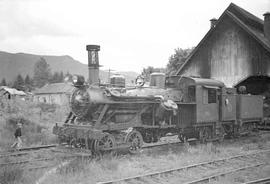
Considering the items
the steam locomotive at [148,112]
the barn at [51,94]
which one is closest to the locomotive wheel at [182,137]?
the steam locomotive at [148,112]

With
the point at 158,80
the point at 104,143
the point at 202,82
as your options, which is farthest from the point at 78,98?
the point at 202,82

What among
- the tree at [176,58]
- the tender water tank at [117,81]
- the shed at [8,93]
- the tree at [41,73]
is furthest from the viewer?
the tree at [41,73]

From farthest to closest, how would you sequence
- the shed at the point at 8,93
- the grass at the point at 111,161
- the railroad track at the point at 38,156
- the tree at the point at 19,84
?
the tree at the point at 19,84
the shed at the point at 8,93
the railroad track at the point at 38,156
the grass at the point at 111,161

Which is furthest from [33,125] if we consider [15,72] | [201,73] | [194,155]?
[15,72]

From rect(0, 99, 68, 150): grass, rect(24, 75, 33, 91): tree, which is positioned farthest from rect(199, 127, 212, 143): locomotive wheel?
rect(24, 75, 33, 91): tree

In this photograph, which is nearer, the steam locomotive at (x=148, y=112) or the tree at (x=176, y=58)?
the steam locomotive at (x=148, y=112)

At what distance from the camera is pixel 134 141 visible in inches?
429

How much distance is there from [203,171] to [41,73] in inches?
3538

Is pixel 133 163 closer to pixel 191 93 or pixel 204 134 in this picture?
pixel 191 93

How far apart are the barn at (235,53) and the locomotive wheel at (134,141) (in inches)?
502

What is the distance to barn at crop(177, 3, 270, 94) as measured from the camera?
68.2 feet

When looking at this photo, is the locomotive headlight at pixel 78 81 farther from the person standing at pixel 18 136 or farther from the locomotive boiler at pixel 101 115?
the person standing at pixel 18 136

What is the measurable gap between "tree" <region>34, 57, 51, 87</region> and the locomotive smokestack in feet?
281

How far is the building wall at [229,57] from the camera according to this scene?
2085 cm
